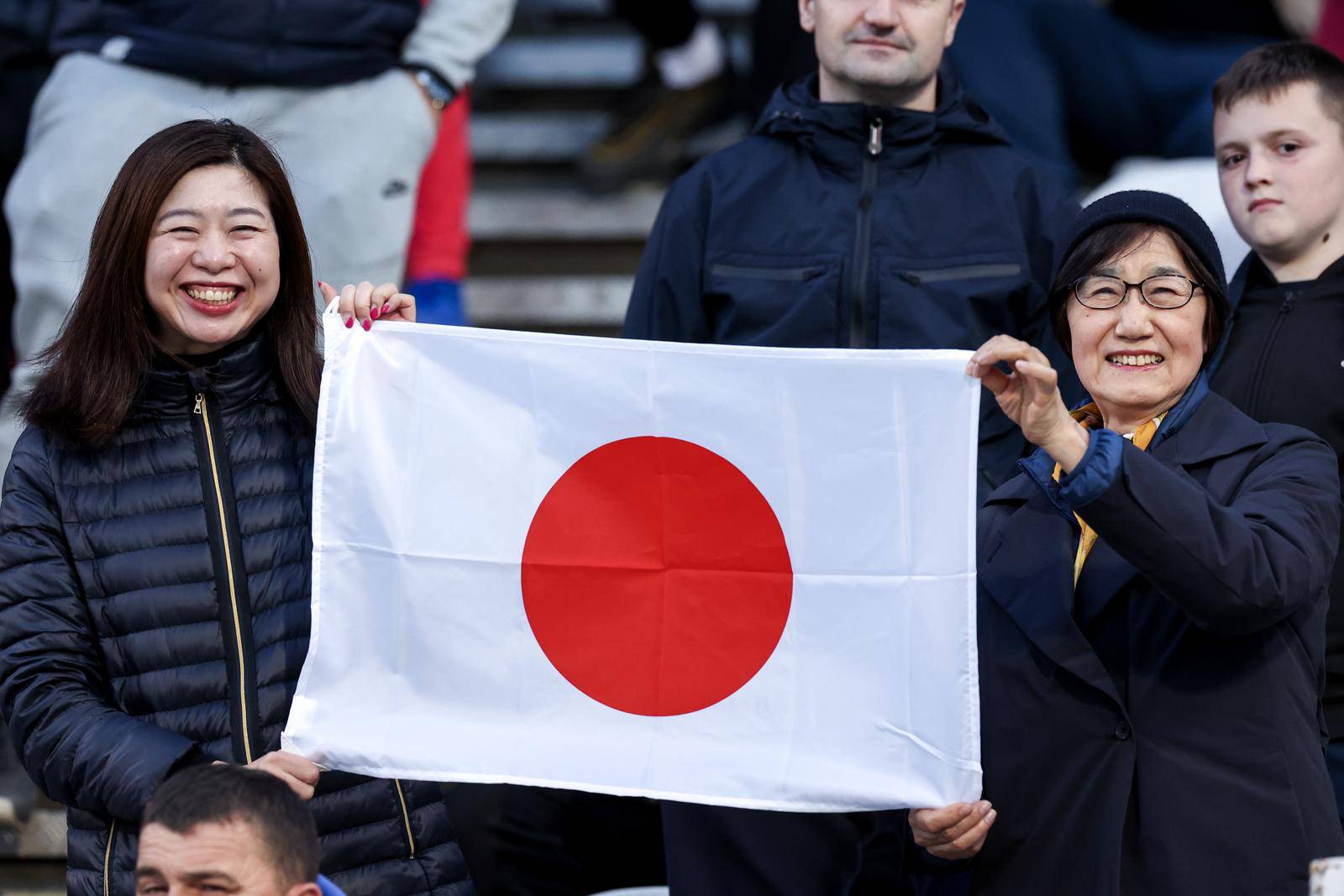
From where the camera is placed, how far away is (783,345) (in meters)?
3.64

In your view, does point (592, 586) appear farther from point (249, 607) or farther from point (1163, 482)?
point (1163, 482)

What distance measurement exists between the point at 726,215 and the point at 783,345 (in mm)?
351

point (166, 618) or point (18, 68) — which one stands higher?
point (18, 68)

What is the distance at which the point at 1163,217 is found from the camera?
2.84 metres

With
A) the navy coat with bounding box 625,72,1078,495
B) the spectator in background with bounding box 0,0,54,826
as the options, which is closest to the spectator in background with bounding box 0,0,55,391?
the spectator in background with bounding box 0,0,54,826

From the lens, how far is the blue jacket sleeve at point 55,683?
8.74 ft

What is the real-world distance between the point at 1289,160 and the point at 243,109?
2.65 metres

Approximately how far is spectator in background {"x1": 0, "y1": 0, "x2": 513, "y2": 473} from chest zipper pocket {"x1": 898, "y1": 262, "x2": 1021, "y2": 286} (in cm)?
165

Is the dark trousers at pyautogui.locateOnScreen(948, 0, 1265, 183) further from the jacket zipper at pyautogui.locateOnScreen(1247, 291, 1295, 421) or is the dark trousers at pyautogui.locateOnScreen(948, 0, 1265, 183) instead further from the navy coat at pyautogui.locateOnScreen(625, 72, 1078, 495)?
the jacket zipper at pyautogui.locateOnScreen(1247, 291, 1295, 421)

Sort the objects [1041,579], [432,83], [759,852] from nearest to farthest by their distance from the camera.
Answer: [1041,579] < [759,852] < [432,83]

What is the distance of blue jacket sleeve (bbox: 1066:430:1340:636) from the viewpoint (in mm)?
2484

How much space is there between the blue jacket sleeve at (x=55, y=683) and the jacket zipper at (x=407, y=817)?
1.45 ft

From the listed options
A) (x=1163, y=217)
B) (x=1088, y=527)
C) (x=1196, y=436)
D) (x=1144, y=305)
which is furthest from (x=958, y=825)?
(x=1163, y=217)

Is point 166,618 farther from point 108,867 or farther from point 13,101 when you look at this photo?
point 13,101
